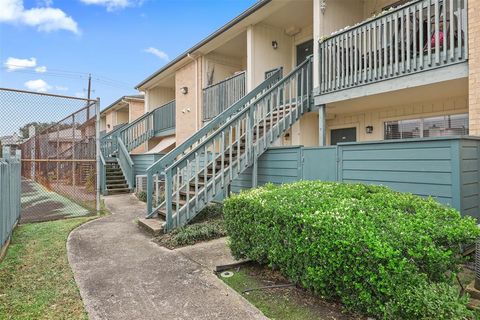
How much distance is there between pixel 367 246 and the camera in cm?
253

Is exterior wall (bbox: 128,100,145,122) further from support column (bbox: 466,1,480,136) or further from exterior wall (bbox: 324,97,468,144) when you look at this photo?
support column (bbox: 466,1,480,136)

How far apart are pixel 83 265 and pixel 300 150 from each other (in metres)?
4.60

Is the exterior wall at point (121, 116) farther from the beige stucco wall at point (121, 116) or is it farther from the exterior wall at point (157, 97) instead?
the exterior wall at point (157, 97)

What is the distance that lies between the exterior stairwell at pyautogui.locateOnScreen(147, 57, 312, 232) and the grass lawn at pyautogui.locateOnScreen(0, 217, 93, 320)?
2023 mm

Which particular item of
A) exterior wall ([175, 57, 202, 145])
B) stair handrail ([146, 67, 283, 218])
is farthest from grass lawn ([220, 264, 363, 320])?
exterior wall ([175, 57, 202, 145])

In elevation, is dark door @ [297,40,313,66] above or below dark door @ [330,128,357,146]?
above

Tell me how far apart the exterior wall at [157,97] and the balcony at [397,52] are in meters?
12.7

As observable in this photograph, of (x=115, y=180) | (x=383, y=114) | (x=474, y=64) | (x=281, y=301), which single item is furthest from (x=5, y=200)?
(x=115, y=180)

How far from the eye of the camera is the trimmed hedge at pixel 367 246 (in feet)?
7.82

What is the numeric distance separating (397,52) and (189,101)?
30.1ft

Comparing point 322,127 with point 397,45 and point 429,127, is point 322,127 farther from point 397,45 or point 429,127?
Result: point 429,127

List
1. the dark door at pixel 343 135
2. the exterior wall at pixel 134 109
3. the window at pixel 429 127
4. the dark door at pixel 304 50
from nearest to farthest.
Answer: the window at pixel 429 127, the dark door at pixel 343 135, the dark door at pixel 304 50, the exterior wall at pixel 134 109

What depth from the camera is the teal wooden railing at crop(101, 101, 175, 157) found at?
15312mm

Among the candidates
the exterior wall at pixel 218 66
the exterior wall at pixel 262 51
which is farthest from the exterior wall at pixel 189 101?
the exterior wall at pixel 262 51
